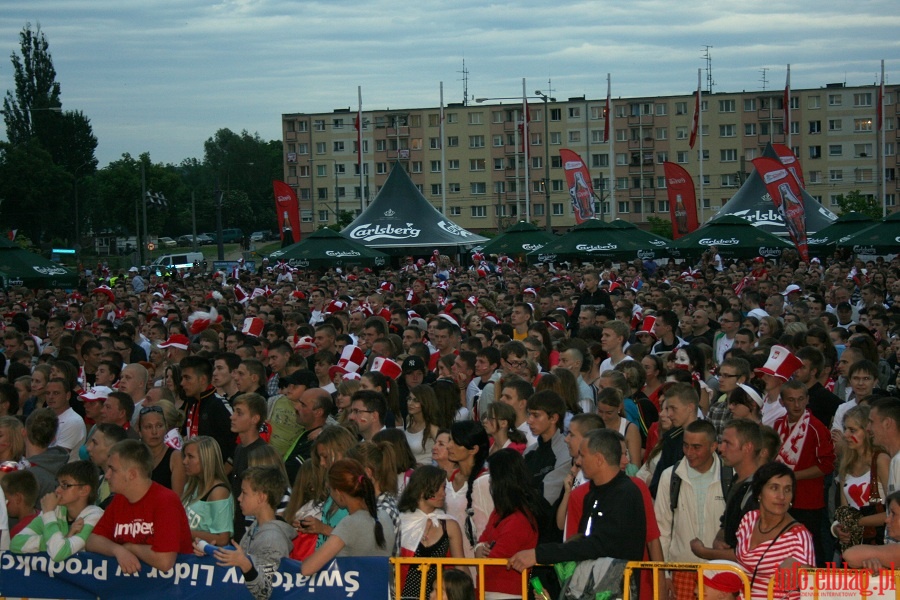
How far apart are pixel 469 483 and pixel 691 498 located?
1.30 metres

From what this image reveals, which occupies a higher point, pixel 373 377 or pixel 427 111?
pixel 427 111

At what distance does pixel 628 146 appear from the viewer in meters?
98.4

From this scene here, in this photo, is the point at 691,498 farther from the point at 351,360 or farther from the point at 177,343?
the point at 177,343

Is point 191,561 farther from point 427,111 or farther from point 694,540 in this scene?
point 427,111

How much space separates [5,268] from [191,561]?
1526 cm

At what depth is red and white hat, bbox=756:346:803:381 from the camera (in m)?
8.27

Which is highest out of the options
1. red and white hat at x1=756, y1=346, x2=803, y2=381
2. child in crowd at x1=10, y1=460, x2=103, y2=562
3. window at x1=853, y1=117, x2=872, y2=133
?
window at x1=853, y1=117, x2=872, y2=133

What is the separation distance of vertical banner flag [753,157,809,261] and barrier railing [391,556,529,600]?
68.0 feet

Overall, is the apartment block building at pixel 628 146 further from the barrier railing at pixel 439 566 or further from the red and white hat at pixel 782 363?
the barrier railing at pixel 439 566

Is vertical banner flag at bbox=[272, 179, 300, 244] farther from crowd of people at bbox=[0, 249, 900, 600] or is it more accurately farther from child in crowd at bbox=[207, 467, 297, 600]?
child in crowd at bbox=[207, 467, 297, 600]

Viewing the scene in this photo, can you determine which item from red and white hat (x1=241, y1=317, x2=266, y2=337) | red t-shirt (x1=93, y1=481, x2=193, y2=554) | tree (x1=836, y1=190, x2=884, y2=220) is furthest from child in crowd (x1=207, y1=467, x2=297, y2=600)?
tree (x1=836, y1=190, x2=884, y2=220)

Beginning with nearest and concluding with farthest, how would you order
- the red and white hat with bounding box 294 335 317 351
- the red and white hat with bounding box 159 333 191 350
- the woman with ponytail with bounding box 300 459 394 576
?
1. the woman with ponytail with bounding box 300 459 394 576
2. the red and white hat with bounding box 159 333 191 350
3. the red and white hat with bounding box 294 335 317 351

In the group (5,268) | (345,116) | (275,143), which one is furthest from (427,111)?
(5,268)

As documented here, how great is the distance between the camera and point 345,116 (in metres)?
104
